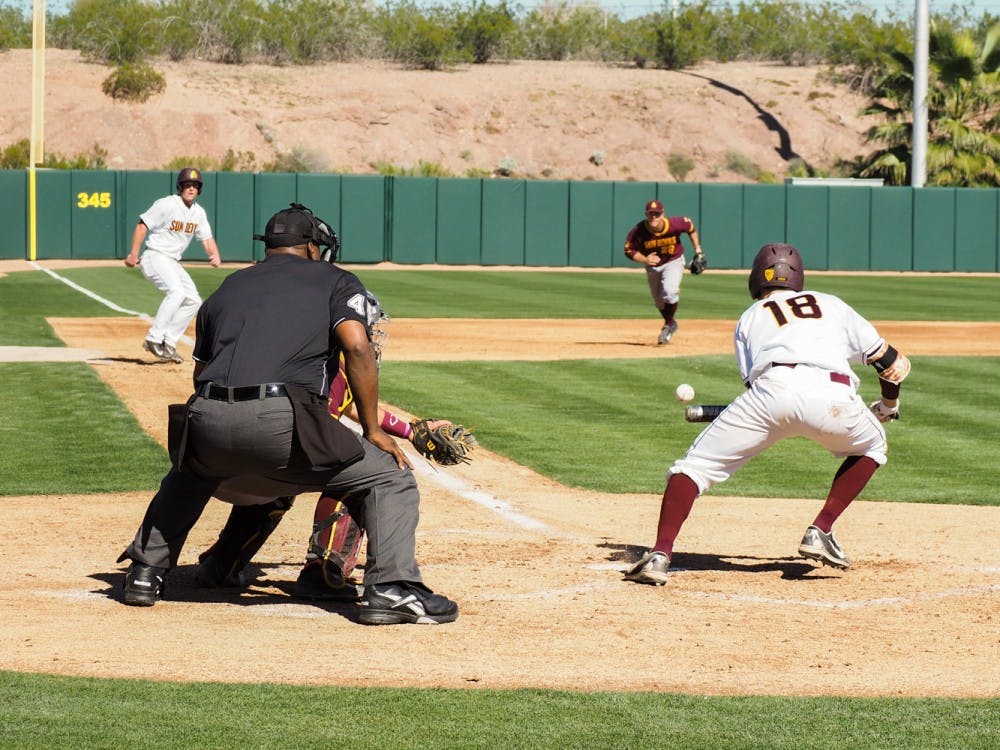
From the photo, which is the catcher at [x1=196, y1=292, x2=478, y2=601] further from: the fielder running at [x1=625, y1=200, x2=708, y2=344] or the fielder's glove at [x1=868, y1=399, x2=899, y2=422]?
the fielder running at [x1=625, y1=200, x2=708, y2=344]

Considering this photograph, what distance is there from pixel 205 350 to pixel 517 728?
2.27 metres

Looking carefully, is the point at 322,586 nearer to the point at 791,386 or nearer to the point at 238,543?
the point at 238,543

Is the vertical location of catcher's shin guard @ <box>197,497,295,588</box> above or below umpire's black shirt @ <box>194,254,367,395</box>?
below

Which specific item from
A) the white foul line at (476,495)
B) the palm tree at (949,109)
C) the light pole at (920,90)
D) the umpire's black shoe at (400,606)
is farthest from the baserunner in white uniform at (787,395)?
the palm tree at (949,109)

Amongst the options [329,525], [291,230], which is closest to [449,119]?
[329,525]

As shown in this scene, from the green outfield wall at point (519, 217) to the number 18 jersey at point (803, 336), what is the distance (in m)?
32.4

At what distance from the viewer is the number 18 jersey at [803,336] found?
669 cm

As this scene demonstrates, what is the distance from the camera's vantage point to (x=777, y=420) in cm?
664

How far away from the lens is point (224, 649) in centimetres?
561

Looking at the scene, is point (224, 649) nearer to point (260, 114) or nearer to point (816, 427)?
point (816, 427)

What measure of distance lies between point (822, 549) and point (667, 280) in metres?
11.8

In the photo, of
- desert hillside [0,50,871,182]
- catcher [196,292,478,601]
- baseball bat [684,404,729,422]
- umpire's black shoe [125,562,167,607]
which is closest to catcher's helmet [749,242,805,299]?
baseball bat [684,404,729,422]

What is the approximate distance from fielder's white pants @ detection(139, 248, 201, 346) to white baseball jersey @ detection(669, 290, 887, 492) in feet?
31.5

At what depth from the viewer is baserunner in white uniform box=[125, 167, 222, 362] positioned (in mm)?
15453
